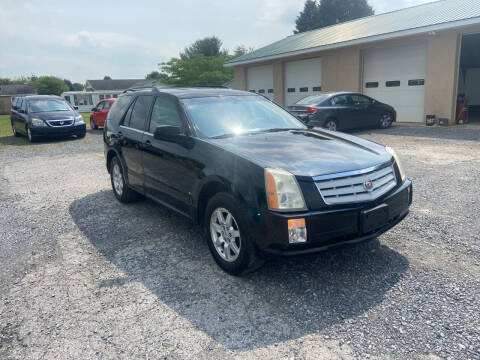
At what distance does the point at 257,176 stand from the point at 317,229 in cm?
64

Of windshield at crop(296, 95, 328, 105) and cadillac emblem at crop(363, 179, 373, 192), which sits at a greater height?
windshield at crop(296, 95, 328, 105)

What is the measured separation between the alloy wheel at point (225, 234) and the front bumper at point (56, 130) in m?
12.7

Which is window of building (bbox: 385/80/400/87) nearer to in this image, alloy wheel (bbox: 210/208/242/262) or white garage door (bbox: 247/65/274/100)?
white garage door (bbox: 247/65/274/100)

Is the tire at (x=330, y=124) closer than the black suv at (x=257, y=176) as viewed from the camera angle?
No

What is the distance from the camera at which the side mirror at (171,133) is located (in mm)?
3947

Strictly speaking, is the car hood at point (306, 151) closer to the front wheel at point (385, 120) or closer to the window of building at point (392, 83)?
the front wheel at point (385, 120)

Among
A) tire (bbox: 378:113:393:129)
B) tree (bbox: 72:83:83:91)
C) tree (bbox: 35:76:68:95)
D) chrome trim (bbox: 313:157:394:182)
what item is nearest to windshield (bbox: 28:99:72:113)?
tire (bbox: 378:113:393:129)

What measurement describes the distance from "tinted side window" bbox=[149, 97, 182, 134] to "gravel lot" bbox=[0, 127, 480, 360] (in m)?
1.33

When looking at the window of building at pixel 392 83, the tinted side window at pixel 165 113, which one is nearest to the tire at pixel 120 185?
the tinted side window at pixel 165 113

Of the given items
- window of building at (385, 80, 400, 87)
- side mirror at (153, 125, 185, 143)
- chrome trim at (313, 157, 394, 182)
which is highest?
window of building at (385, 80, 400, 87)

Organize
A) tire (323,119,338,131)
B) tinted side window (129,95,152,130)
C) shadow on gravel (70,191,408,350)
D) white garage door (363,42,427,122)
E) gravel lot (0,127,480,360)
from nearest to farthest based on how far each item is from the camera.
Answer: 1. gravel lot (0,127,480,360)
2. shadow on gravel (70,191,408,350)
3. tinted side window (129,95,152,130)
4. tire (323,119,338,131)
5. white garage door (363,42,427,122)

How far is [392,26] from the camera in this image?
1595 centimetres

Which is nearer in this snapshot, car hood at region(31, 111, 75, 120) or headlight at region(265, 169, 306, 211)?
headlight at region(265, 169, 306, 211)

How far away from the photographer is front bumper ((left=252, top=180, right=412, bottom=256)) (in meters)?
2.94
